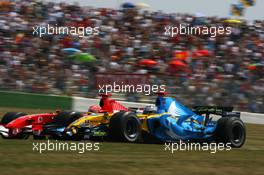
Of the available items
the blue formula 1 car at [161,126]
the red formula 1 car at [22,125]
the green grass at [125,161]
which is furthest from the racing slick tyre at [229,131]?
the red formula 1 car at [22,125]

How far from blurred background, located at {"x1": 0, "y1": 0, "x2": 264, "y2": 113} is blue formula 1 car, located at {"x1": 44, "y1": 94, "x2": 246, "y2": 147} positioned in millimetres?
8358

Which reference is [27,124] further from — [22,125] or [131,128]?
[131,128]

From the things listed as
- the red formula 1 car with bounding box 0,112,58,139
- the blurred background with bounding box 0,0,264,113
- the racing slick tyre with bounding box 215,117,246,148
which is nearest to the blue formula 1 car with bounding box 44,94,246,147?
the racing slick tyre with bounding box 215,117,246,148

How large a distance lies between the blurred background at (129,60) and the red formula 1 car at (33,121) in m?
8.82

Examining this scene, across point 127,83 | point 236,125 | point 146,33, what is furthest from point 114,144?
point 146,33

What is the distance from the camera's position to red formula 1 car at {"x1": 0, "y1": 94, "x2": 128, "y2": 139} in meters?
11.3

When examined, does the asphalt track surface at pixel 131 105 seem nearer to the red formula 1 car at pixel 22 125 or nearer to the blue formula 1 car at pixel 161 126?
the blue formula 1 car at pixel 161 126

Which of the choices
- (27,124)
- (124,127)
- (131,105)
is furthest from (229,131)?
(131,105)

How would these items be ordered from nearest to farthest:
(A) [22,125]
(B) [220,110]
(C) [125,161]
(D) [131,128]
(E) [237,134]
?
(C) [125,161] → (D) [131,128] → (A) [22,125] → (E) [237,134] → (B) [220,110]

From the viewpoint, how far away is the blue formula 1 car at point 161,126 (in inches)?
438

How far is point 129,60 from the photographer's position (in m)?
21.7

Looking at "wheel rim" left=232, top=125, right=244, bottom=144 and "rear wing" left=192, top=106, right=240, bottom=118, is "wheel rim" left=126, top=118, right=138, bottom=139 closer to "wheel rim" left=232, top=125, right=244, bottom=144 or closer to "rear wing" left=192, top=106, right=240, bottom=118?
"rear wing" left=192, top=106, right=240, bottom=118

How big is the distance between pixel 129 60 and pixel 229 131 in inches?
410

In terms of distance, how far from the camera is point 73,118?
11.6m
